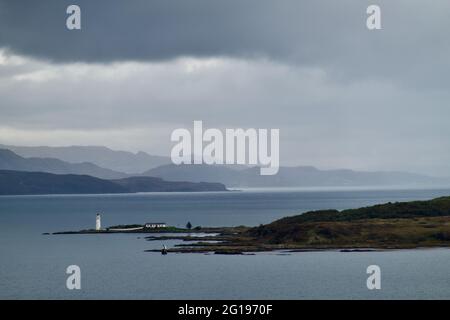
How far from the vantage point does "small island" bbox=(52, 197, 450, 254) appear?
144625 millimetres

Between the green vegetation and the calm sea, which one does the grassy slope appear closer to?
the green vegetation

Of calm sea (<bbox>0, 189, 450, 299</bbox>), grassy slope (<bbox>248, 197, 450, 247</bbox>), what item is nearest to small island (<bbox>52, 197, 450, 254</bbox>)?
grassy slope (<bbox>248, 197, 450, 247</bbox>)

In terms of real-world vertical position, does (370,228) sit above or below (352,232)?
above

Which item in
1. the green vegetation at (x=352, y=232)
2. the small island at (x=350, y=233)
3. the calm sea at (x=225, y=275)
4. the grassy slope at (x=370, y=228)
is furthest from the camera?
the grassy slope at (x=370, y=228)

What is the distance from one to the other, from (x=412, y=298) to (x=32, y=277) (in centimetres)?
5457

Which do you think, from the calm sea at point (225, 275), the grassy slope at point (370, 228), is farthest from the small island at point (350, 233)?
the calm sea at point (225, 275)

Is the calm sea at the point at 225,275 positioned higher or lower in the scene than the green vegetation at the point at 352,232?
lower

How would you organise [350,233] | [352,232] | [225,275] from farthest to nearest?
[352,232] → [350,233] → [225,275]

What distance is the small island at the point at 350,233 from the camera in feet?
474

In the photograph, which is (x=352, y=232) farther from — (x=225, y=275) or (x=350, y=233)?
(x=225, y=275)

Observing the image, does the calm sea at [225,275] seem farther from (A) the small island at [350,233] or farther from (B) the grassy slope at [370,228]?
(B) the grassy slope at [370,228]

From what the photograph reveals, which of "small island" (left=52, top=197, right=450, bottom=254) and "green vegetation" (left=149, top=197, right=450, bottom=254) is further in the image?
"green vegetation" (left=149, top=197, right=450, bottom=254)

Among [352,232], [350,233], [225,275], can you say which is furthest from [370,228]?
[225,275]

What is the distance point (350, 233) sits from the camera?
15212cm
